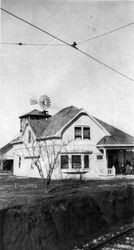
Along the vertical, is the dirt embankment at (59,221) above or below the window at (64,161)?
below

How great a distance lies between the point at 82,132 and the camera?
26.7m

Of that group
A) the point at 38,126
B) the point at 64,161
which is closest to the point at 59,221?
the point at 64,161

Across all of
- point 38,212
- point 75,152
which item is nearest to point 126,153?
point 75,152

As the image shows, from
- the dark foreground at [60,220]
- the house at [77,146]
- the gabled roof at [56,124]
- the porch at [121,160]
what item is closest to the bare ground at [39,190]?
the dark foreground at [60,220]

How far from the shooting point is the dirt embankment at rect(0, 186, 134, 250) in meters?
7.39

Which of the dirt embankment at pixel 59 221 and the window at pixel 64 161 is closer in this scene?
the dirt embankment at pixel 59 221

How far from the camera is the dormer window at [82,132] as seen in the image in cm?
2662

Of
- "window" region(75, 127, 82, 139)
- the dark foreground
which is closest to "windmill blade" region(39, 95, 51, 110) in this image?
"window" region(75, 127, 82, 139)

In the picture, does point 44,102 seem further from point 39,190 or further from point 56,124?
point 39,190

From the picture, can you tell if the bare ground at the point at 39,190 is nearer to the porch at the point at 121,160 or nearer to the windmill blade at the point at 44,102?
the porch at the point at 121,160

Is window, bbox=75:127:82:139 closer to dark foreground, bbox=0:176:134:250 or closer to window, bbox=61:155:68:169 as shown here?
window, bbox=61:155:68:169

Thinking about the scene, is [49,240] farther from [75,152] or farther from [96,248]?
[75,152]

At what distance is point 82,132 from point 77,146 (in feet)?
4.85

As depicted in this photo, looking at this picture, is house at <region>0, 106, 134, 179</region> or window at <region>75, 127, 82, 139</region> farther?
window at <region>75, 127, 82, 139</region>
